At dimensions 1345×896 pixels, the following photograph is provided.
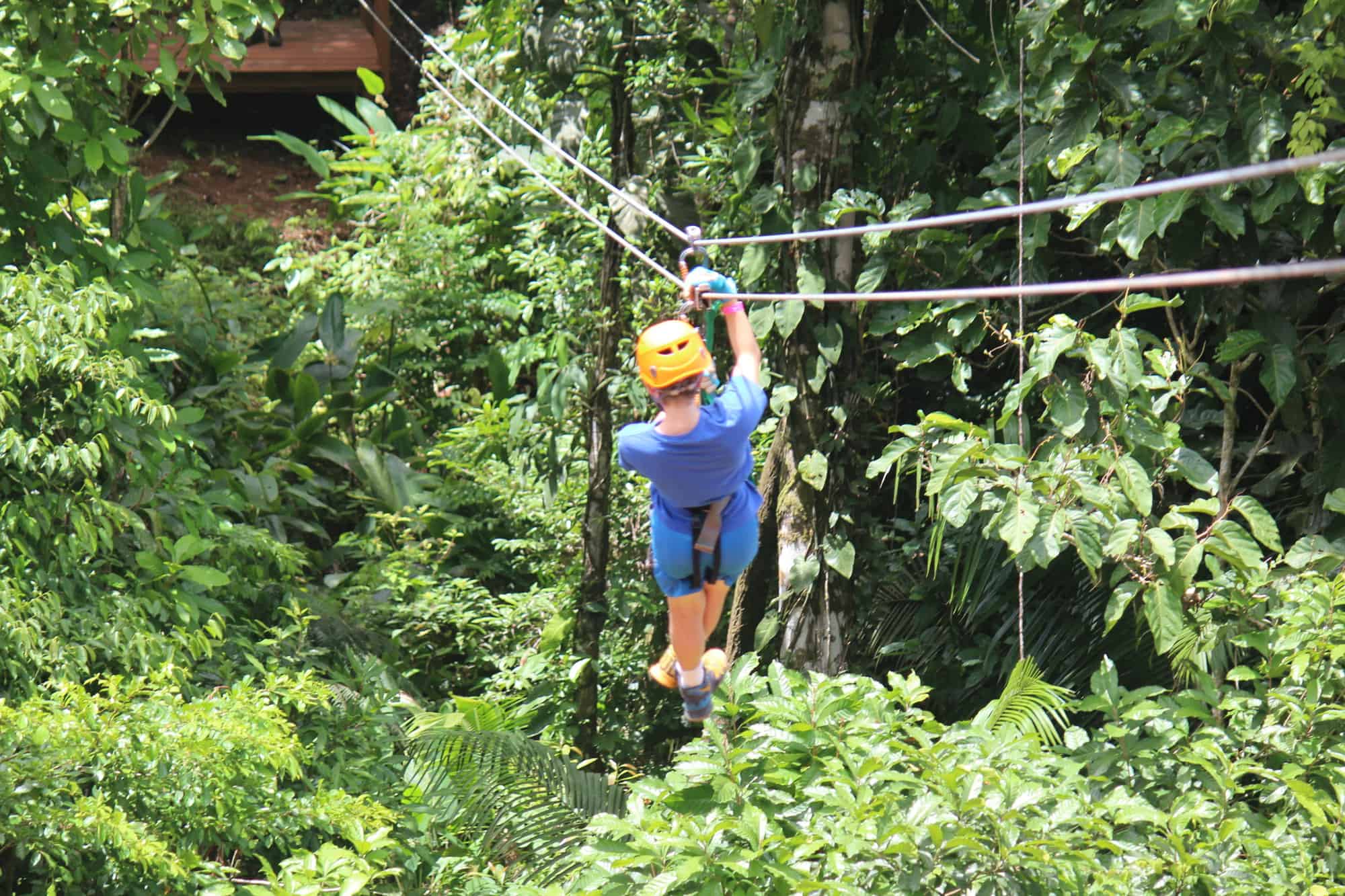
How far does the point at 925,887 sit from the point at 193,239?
6412mm

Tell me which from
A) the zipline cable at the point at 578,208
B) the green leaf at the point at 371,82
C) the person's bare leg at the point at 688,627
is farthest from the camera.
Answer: the green leaf at the point at 371,82

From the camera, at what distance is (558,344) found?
6.01 metres

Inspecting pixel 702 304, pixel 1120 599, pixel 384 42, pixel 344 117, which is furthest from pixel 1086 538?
pixel 384 42

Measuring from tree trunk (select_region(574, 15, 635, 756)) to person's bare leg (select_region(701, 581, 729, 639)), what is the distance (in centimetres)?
227

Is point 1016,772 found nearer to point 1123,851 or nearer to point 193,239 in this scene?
point 1123,851

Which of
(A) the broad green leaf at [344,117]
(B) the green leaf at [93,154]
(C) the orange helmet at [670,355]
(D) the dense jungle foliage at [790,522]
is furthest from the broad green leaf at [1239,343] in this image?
(A) the broad green leaf at [344,117]

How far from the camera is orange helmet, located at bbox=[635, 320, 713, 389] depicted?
3.04 m

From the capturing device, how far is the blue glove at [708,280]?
3135 millimetres

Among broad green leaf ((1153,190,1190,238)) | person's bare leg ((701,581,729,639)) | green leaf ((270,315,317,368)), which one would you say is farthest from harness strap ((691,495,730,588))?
green leaf ((270,315,317,368))

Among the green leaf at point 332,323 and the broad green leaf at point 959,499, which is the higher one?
the green leaf at point 332,323

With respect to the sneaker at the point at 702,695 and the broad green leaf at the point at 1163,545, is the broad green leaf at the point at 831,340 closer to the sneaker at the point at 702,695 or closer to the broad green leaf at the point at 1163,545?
the broad green leaf at the point at 1163,545

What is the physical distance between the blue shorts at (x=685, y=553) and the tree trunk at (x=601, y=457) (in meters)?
2.47

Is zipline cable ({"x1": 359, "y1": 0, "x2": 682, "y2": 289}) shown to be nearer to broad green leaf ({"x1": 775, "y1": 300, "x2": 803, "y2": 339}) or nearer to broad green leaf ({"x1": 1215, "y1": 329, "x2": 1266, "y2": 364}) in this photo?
broad green leaf ({"x1": 775, "y1": 300, "x2": 803, "y2": 339})

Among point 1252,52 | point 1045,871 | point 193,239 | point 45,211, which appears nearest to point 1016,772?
point 1045,871
